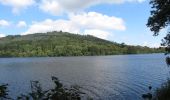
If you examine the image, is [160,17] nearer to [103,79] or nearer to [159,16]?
[159,16]

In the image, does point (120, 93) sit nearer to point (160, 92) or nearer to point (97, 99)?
point (97, 99)

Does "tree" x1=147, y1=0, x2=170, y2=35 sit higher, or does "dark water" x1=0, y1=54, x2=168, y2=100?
"tree" x1=147, y1=0, x2=170, y2=35

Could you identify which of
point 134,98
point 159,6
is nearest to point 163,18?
point 159,6

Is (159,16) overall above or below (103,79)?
above

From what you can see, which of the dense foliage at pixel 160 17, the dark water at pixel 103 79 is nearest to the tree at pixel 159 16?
the dense foliage at pixel 160 17

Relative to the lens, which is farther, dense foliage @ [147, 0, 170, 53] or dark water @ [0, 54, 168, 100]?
dark water @ [0, 54, 168, 100]

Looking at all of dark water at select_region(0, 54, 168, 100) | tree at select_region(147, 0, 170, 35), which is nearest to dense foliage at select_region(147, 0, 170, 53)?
tree at select_region(147, 0, 170, 35)

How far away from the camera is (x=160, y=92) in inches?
880

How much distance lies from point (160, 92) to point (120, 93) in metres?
19.7

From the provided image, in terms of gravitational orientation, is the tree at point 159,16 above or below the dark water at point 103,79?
above

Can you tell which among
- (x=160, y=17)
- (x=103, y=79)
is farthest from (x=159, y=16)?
(x=103, y=79)

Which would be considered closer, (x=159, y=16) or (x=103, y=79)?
(x=159, y=16)

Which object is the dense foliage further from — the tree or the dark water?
the dark water

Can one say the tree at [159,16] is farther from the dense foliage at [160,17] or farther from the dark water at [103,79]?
the dark water at [103,79]
